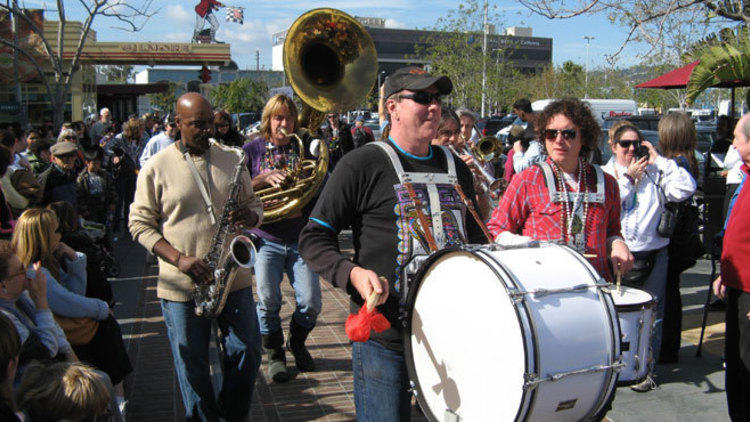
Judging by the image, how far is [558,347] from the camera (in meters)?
2.29

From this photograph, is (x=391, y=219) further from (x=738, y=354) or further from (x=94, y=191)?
(x=94, y=191)

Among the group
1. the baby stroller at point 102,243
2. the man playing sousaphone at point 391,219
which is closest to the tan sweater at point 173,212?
the man playing sousaphone at point 391,219

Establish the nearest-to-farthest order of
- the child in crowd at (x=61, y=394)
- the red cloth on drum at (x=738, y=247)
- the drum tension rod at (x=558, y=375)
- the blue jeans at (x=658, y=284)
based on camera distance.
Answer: the drum tension rod at (x=558, y=375), the child in crowd at (x=61, y=394), the red cloth on drum at (x=738, y=247), the blue jeans at (x=658, y=284)

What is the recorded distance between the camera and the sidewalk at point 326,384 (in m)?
4.49

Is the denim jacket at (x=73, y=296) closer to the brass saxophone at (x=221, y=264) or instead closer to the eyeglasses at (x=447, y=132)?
the brass saxophone at (x=221, y=264)

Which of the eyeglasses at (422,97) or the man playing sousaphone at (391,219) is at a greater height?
the eyeglasses at (422,97)

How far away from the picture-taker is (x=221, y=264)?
3.61m

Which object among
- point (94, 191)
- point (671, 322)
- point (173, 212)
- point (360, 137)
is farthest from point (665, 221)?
point (360, 137)

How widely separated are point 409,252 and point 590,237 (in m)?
1.27

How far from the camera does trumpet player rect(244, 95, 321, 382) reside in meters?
4.96

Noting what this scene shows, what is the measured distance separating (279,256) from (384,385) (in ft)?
7.86

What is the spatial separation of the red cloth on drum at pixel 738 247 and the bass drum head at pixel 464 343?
1.98 meters

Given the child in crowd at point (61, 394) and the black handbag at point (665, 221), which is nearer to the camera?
the child in crowd at point (61, 394)

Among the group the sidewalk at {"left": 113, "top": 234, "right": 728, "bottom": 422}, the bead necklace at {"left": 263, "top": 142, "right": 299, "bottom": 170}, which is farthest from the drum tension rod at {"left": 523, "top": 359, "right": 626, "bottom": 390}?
the bead necklace at {"left": 263, "top": 142, "right": 299, "bottom": 170}
